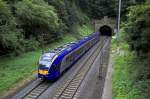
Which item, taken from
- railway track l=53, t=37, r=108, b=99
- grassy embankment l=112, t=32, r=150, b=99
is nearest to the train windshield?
railway track l=53, t=37, r=108, b=99

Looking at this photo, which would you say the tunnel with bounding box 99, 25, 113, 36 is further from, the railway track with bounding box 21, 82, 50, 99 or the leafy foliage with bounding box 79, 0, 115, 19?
the railway track with bounding box 21, 82, 50, 99

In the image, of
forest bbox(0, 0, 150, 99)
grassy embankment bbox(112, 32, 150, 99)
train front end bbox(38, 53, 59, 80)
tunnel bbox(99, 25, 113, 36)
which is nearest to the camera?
grassy embankment bbox(112, 32, 150, 99)

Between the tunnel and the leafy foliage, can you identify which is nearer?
the tunnel

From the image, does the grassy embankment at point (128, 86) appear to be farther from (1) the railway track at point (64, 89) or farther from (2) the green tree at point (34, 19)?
(2) the green tree at point (34, 19)

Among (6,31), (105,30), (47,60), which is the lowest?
(105,30)

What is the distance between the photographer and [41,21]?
Answer: 37.8m

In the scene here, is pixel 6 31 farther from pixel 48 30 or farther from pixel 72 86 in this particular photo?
pixel 48 30

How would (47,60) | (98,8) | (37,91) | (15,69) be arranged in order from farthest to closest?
(98,8) < (15,69) < (47,60) < (37,91)

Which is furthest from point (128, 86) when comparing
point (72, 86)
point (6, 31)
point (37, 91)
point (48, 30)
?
point (48, 30)

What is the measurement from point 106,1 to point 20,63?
189 feet

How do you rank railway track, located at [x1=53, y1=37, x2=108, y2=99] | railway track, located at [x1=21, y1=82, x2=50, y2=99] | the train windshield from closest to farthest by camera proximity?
1. railway track, located at [x1=21, y1=82, x2=50, y2=99]
2. railway track, located at [x1=53, y1=37, x2=108, y2=99]
3. the train windshield

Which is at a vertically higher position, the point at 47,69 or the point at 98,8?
the point at 98,8

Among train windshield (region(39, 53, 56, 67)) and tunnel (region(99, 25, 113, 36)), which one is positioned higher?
train windshield (region(39, 53, 56, 67))

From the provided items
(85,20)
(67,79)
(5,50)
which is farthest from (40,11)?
(85,20)
